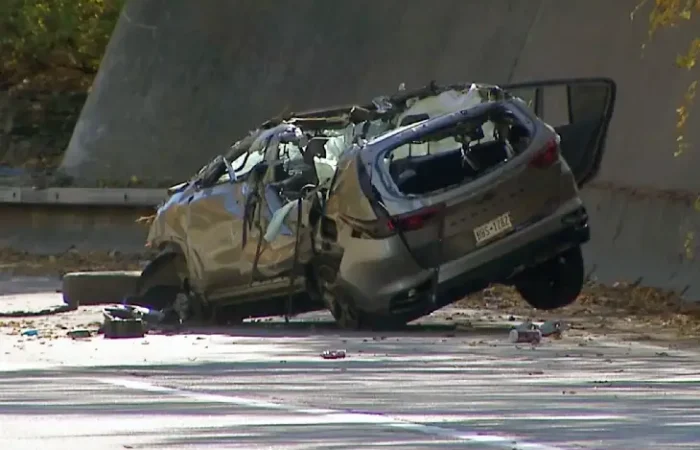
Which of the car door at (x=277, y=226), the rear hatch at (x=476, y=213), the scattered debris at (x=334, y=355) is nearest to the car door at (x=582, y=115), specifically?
the rear hatch at (x=476, y=213)

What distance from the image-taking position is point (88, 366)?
14297 millimetres

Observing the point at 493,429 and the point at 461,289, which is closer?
the point at 493,429

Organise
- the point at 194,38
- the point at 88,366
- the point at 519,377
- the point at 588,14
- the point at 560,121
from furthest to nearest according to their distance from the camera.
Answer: the point at 194,38
the point at 588,14
the point at 560,121
the point at 88,366
the point at 519,377

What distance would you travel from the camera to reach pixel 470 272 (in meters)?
16.1

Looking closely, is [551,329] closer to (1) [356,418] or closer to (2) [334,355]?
(2) [334,355]

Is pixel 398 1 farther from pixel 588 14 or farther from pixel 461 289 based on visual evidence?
pixel 461 289

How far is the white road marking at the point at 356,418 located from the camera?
938 cm

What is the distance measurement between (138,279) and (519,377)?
7.77m

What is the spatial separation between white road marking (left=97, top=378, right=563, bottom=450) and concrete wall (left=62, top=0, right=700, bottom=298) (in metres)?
7.24

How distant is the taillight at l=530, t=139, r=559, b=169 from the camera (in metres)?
16.2

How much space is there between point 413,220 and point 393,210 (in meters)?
0.17

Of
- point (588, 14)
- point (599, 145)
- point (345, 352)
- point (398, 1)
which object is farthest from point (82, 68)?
point (345, 352)

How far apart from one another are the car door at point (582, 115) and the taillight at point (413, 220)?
2555 millimetres

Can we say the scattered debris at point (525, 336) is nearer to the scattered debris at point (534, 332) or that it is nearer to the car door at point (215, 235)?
the scattered debris at point (534, 332)
